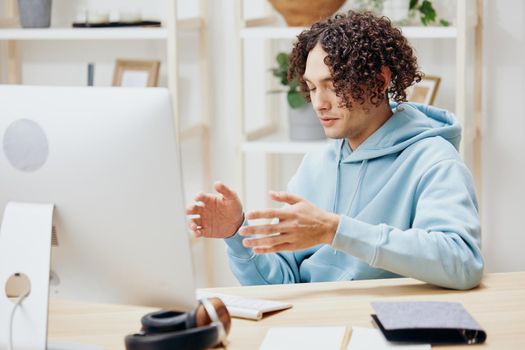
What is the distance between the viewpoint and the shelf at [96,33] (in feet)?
10.1

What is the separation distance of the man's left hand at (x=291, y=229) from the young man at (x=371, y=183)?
5cm

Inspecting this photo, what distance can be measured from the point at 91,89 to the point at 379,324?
59 centimetres

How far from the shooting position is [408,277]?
69.8 inches

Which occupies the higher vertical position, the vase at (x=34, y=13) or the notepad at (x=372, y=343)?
the vase at (x=34, y=13)

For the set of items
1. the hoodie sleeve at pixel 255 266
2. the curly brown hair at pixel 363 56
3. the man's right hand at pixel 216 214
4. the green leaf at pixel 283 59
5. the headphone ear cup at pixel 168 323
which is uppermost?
the curly brown hair at pixel 363 56

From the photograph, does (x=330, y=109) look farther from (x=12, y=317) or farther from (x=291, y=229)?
(x=12, y=317)

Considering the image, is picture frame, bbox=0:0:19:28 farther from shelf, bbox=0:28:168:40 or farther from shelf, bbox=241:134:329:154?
shelf, bbox=241:134:329:154

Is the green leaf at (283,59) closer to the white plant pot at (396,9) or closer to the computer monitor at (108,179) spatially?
the white plant pot at (396,9)

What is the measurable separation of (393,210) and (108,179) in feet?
2.60

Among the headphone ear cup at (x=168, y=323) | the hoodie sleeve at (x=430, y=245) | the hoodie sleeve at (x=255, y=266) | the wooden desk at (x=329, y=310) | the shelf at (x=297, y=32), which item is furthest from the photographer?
the shelf at (x=297, y=32)

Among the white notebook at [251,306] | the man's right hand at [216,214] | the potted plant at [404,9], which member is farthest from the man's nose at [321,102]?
the potted plant at [404,9]

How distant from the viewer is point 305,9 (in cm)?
293

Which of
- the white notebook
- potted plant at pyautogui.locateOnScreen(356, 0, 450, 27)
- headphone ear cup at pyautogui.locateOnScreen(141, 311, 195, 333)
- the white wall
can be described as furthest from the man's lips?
the white wall

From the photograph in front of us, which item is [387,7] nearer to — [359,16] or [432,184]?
[359,16]
